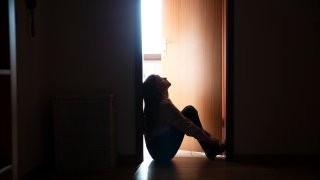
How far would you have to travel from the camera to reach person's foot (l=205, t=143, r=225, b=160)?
2.57 meters

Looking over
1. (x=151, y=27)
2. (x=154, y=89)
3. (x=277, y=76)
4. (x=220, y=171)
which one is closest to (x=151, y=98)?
(x=154, y=89)

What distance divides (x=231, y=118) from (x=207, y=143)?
0.95ft

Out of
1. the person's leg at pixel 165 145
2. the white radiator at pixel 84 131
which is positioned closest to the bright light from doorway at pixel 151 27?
the person's leg at pixel 165 145

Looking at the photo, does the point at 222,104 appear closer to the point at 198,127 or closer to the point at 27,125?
the point at 198,127

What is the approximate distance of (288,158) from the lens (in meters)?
2.53

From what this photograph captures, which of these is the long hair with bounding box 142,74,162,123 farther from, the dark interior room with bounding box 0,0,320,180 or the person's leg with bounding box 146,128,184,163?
the person's leg with bounding box 146,128,184,163

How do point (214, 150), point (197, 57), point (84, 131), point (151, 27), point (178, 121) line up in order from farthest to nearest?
point (151, 27), point (197, 57), point (214, 150), point (178, 121), point (84, 131)

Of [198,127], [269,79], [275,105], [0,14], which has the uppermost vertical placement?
[0,14]

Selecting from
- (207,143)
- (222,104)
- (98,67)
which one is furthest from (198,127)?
(98,67)

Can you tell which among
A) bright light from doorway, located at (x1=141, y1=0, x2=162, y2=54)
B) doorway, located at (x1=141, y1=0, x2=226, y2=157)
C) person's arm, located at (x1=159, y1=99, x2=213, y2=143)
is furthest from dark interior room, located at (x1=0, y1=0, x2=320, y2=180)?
bright light from doorway, located at (x1=141, y1=0, x2=162, y2=54)

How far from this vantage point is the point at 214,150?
259 centimetres

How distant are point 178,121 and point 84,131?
0.71 meters

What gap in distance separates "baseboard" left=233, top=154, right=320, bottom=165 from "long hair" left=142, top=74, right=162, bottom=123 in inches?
29.6

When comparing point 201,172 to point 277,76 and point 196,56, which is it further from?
point 196,56
